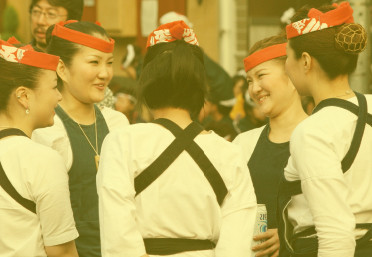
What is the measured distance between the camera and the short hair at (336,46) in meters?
3.79

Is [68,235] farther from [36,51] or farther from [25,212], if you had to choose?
[36,51]

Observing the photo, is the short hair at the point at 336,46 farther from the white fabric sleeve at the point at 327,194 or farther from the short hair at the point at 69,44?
the short hair at the point at 69,44

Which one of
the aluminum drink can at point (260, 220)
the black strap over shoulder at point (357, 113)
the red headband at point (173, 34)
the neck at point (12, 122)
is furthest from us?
the aluminum drink can at point (260, 220)

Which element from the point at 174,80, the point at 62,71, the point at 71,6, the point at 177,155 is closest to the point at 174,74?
the point at 174,80

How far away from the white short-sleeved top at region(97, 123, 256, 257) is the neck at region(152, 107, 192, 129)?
86 mm

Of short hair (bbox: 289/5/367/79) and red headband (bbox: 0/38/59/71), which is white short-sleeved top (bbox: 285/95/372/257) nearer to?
short hair (bbox: 289/5/367/79)

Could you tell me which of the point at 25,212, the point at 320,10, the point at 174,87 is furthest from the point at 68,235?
the point at 320,10

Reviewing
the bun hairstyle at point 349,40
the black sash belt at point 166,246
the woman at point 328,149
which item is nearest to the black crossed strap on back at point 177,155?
the black sash belt at point 166,246

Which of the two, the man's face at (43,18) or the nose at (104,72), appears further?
the man's face at (43,18)

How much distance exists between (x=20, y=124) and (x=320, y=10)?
1.46 meters

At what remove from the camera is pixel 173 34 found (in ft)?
13.0

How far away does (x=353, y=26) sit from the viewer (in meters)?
3.82

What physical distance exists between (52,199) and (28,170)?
0.17 m

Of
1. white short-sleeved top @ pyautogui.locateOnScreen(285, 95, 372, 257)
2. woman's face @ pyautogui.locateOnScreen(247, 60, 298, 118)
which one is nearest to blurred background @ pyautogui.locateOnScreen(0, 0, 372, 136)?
woman's face @ pyautogui.locateOnScreen(247, 60, 298, 118)
